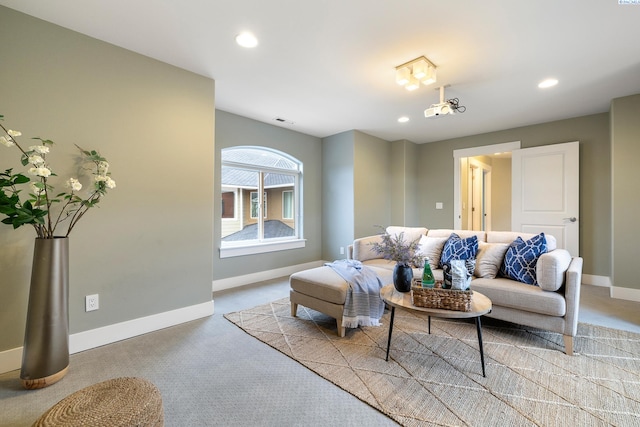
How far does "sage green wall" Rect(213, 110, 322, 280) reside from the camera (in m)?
3.84

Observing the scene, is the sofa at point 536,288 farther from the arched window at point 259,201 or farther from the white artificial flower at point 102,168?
the white artificial flower at point 102,168

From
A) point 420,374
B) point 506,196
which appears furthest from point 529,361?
point 506,196

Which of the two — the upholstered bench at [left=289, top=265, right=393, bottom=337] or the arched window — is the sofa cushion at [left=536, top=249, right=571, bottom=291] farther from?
the arched window

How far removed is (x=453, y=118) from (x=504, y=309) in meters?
2.93

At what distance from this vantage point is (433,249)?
10.5 ft

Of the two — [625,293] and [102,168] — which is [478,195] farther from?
[102,168]

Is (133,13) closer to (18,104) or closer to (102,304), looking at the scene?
(18,104)

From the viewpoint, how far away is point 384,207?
5.43m

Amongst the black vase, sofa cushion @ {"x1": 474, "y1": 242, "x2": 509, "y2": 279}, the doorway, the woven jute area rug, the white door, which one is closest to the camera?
the woven jute area rug

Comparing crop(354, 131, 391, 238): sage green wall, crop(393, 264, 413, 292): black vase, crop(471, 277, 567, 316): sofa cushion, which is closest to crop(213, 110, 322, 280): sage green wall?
crop(354, 131, 391, 238): sage green wall

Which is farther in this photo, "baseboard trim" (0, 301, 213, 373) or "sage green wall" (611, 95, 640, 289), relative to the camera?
"sage green wall" (611, 95, 640, 289)

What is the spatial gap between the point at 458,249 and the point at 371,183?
238 centimetres

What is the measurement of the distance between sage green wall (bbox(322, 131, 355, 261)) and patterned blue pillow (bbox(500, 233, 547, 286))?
8.00 ft

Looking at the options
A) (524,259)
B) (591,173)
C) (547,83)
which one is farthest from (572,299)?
(591,173)
